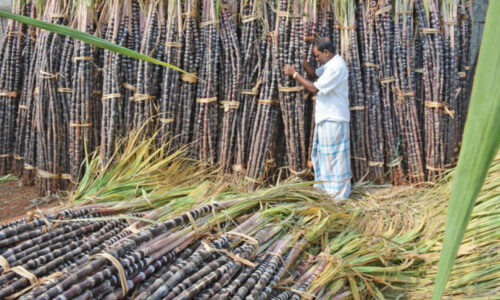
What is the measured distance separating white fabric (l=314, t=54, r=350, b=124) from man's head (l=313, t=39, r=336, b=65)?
0.05 m

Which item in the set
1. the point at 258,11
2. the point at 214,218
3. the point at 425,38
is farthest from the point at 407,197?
the point at 214,218

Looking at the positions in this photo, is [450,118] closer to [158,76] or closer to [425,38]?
[425,38]

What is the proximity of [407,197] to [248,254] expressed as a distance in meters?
2.65

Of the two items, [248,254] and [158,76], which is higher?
[158,76]

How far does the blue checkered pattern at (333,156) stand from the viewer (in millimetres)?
3805

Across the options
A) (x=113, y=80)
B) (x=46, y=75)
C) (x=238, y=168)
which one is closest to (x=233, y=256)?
(x=238, y=168)

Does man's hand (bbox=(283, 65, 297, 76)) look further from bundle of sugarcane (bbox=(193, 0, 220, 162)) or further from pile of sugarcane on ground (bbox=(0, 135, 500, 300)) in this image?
pile of sugarcane on ground (bbox=(0, 135, 500, 300))

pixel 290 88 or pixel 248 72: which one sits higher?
pixel 248 72

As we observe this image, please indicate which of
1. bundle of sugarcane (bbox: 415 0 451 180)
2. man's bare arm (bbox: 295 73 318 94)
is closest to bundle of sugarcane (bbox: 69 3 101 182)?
man's bare arm (bbox: 295 73 318 94)

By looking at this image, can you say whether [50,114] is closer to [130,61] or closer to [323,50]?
[130,61]

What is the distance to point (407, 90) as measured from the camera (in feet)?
13.3

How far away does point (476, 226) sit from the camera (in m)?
2.15

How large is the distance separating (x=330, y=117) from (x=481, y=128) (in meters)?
3.53

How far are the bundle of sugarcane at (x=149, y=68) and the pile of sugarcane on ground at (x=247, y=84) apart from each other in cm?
1
